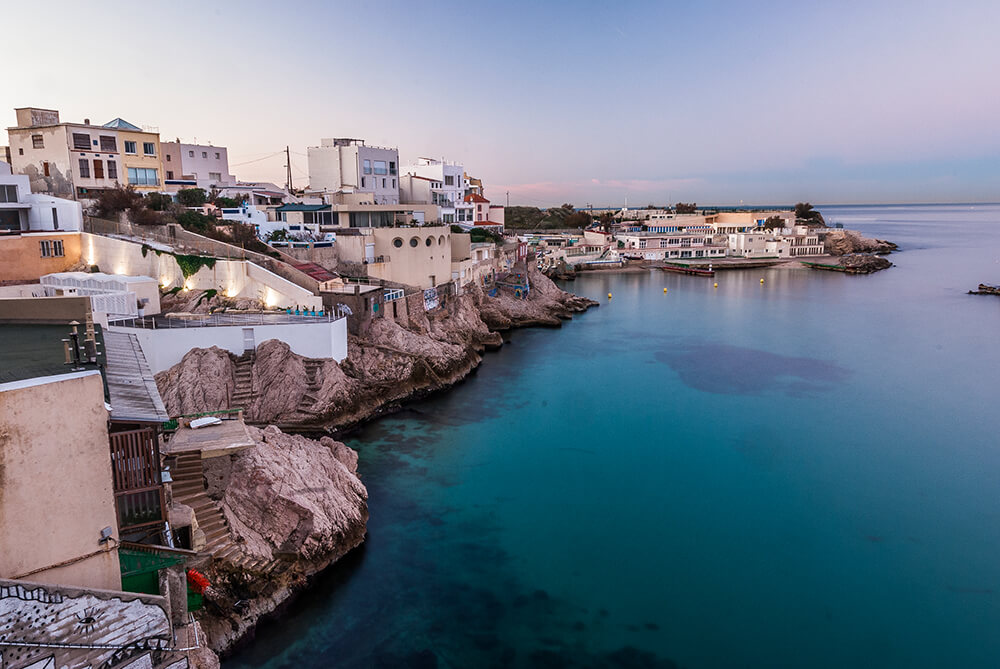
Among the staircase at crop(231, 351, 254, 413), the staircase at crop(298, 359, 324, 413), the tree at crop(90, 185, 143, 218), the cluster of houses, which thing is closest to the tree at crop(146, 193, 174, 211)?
the tree at crop(90, 185, 143, 218)

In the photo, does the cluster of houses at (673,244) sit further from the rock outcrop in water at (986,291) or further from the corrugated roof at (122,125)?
the corrugated roof at (122,125)

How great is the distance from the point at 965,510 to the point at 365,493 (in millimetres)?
14961

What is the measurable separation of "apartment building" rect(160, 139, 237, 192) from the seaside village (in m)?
0.16

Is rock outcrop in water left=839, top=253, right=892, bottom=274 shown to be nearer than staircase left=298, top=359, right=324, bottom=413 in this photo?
No

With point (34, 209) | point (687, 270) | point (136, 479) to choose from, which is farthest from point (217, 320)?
point (687, 270)

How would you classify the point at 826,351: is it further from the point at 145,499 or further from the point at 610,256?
the point at 610,256

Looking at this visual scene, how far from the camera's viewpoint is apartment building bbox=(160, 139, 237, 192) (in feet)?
107

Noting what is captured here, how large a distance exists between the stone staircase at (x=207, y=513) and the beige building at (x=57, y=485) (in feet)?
11.4

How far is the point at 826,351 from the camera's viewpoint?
30672 mm

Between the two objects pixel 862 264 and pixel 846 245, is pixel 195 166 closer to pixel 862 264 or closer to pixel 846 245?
pixel 862 264

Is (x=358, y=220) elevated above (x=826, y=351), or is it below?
above

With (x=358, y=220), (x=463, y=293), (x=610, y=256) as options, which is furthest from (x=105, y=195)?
(x=610, y=256)

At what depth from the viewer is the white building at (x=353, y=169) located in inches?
1435

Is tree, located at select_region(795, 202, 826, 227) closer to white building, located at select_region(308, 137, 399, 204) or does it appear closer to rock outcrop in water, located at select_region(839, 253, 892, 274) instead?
rock outcrop in water, located at select_region(839, 253, 892, 274)
